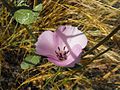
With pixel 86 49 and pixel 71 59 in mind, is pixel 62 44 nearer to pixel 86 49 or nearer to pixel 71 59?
pixel 71 59

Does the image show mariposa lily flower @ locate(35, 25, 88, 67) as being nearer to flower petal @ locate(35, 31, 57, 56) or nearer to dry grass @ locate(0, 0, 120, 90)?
flower petal @ locate(35, 31, 57, 56)

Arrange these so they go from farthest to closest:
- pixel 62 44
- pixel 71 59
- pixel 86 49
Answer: pixel 86 49 < pixel 62 44 < pixel 71 59

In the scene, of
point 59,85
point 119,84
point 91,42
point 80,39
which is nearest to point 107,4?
point 91,42

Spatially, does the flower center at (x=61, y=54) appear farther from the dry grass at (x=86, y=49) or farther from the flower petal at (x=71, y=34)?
the dry grass at (x=86, y=49)

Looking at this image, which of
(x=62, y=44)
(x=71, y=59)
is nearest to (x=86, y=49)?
(x=62, y=44)

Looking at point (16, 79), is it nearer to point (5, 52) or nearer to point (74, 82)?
point (5, 52)
